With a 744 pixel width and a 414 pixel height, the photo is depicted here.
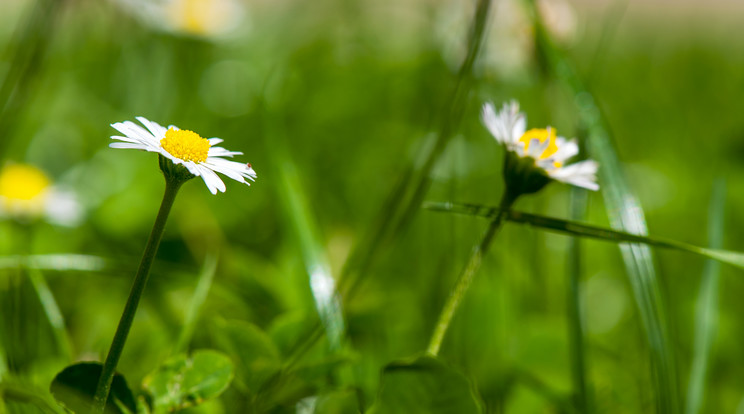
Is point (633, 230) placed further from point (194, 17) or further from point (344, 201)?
point (194, 17)

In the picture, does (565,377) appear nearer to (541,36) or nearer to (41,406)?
(541,36)

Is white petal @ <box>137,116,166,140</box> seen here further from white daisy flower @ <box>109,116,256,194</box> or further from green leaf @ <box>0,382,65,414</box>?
green leaf @ <box>0,382,65,414</box>

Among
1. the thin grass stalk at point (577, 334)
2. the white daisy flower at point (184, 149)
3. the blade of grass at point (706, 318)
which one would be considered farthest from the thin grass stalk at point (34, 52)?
the blade of grass at point (706, 318)

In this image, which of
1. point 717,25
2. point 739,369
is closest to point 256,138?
point 739,369

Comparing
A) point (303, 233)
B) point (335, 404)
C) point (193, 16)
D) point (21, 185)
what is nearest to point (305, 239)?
point (303, 233)

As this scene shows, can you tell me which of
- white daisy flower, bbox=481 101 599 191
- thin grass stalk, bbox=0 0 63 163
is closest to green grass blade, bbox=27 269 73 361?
thin grass stalk, bbox=0 0 63 163
